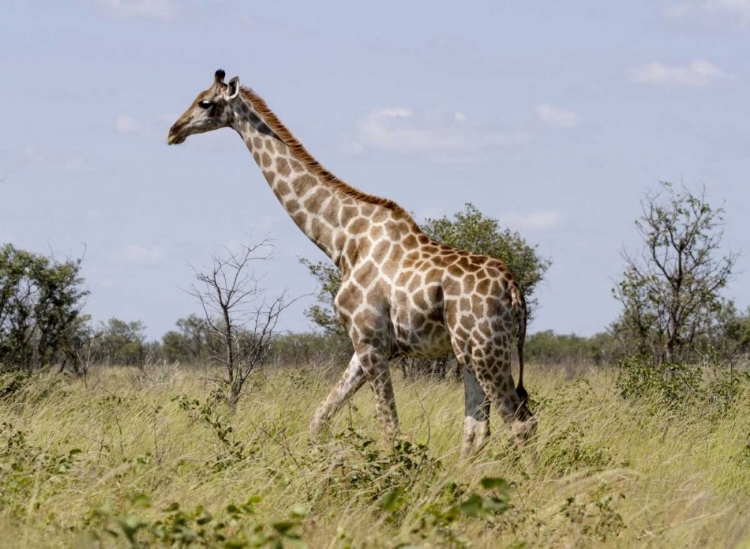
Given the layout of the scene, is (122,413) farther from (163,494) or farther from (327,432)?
(163,494)

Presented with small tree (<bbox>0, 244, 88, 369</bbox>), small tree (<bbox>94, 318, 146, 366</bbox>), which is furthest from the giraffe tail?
small tree (<bbox>94, 318, 146, 366</bbox>)

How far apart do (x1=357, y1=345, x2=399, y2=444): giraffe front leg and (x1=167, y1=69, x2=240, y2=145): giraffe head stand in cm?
299

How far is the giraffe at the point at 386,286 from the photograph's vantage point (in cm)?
921

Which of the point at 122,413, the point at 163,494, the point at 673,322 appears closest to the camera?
the point at 163,494

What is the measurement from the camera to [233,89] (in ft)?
36.2

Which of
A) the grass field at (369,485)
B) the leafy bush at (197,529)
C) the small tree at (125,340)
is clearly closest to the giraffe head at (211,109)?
the grass field at (369,485)

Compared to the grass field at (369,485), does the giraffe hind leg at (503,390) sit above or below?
above

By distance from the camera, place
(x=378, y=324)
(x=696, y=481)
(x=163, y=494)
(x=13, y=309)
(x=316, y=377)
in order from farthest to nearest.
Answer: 1. (x=13, y=309)
2. (x=316, y=377)
3. (x=378, y=324)
4. (x=696, y=481)
5. (x=163, y=494)

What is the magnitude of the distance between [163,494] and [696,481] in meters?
4.21

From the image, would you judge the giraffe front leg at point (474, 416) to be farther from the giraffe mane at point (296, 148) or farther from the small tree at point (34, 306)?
the small tree at point (34, 306)

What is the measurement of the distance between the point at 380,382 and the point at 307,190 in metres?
2.24

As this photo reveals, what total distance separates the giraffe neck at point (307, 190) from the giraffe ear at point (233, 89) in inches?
4.0

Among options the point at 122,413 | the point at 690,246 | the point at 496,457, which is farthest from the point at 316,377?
the point at 690,246

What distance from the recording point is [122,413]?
11508 millimetres
